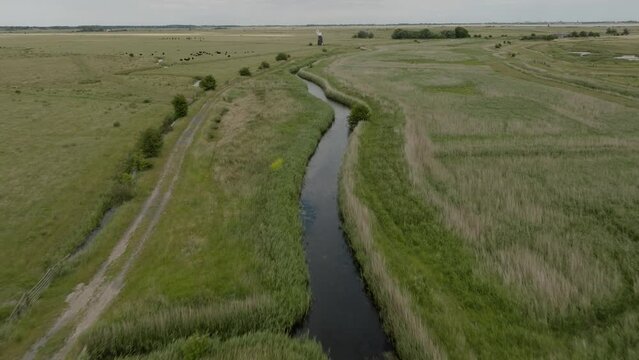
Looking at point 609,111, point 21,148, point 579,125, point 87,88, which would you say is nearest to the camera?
point 21,148

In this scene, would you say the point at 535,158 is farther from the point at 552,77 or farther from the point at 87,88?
the point at 87,88

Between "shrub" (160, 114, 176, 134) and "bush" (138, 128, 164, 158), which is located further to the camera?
"shrub" (160, 114, 176, 134)

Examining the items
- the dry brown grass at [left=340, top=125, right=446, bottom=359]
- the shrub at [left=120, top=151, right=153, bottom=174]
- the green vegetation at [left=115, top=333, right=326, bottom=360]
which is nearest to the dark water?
the dry brown grass at [left=340, top=125, right=446, bottom=359]

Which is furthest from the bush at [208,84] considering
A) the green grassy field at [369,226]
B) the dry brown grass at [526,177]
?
the dry brown grass at [526,177]

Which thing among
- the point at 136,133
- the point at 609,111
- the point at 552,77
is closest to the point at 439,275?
the point at 136,133

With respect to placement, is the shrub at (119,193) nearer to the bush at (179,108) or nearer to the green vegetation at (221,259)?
the green vegetation at (221,259)

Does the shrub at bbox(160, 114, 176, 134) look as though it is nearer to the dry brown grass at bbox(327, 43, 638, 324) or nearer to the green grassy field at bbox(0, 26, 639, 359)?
the green grassy field at bbox(0, 26, 639, 359)

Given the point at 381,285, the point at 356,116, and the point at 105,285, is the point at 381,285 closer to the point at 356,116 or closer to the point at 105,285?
the point at 105,285
